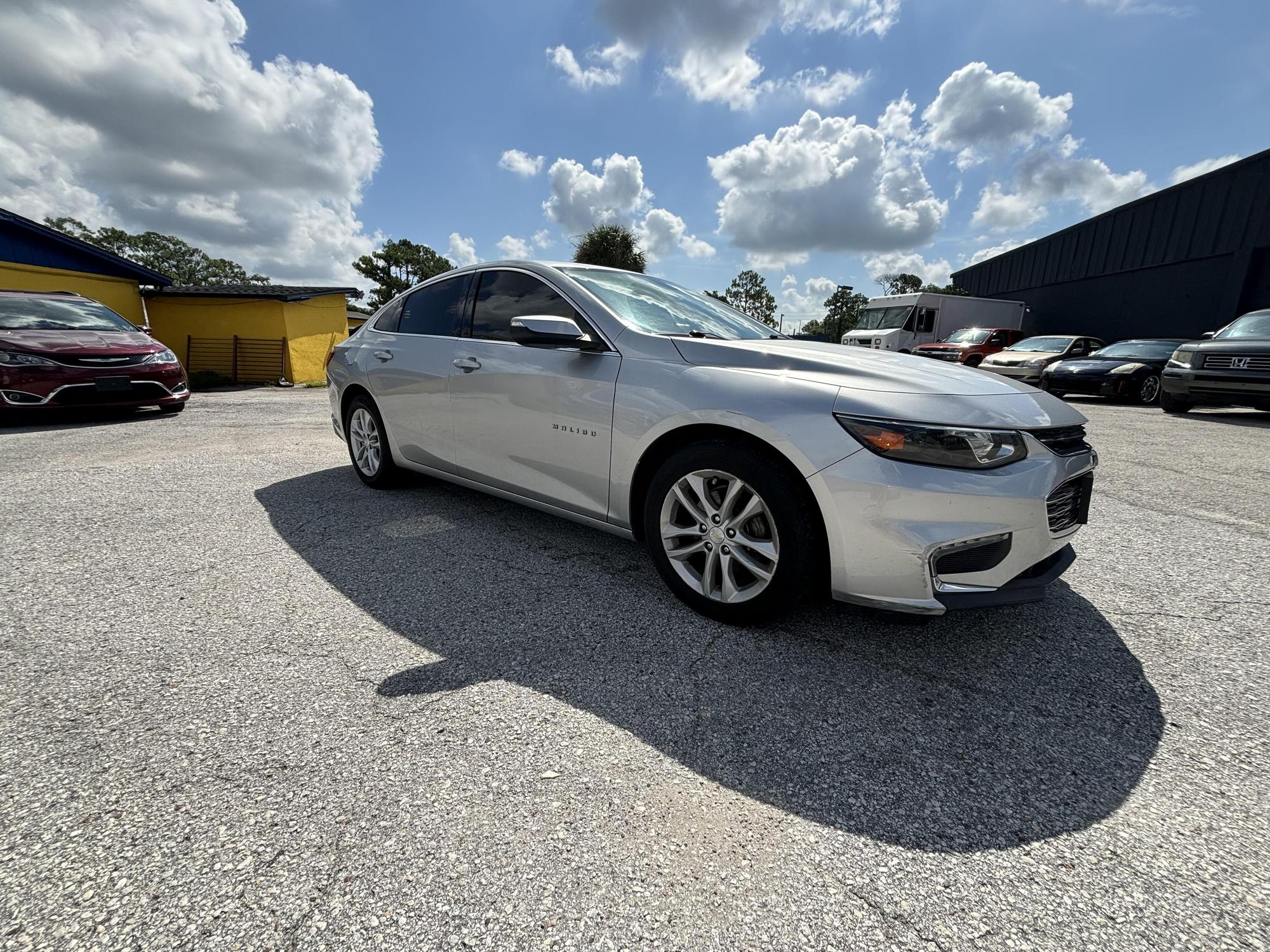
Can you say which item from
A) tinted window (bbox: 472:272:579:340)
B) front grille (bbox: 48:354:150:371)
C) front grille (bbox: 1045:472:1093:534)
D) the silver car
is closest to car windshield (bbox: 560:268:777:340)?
the silver car

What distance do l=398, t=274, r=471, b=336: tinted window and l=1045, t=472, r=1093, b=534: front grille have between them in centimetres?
310

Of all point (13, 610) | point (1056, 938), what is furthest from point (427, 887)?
point (13, 610)

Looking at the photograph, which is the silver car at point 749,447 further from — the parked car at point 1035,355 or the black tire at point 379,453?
the parked car at point 1035,355

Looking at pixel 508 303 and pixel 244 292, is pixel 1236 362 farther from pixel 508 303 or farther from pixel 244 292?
pixel 244 292

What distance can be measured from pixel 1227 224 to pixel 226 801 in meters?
25.9

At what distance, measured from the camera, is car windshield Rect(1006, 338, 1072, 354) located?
1343 centimetres

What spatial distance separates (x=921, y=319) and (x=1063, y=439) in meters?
17.2

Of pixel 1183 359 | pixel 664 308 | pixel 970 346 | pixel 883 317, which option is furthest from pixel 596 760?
pixel 883 317

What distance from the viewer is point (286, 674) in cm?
200

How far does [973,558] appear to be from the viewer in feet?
6.36

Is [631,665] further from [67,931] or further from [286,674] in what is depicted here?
[67,931]

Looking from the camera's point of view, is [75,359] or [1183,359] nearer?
[75,359]

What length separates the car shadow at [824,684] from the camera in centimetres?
154

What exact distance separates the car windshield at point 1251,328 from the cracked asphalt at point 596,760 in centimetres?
787
